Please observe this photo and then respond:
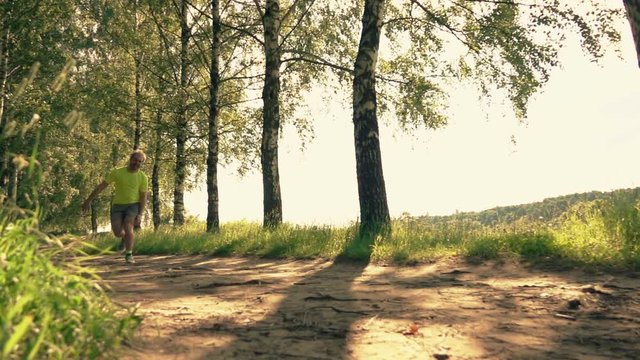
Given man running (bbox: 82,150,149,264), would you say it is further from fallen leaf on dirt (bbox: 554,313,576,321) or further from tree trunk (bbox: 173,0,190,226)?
tree trunk (bbox: 173,0,190,226)

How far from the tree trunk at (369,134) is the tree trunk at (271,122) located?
4246mm

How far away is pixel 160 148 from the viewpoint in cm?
2219

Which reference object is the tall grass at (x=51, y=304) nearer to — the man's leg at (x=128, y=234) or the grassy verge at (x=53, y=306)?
the grassy verge at (x=53, y=306)

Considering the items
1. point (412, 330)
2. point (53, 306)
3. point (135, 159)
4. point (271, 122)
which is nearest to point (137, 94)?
point (271, 122)

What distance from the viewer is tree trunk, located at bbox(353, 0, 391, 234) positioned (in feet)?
36.6

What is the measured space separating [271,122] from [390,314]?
1105 cm

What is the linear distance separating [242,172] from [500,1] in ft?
50.7

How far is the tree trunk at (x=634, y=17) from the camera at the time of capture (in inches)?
306

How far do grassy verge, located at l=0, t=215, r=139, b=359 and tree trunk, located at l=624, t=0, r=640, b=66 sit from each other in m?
8.12

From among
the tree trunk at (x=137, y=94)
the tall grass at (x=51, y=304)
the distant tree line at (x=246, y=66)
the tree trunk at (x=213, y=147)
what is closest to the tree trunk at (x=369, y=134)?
the distant tree line at (x=246, y=66)

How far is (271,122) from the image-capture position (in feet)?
50.3

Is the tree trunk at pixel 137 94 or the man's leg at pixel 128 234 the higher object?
the tree trunk at pixel 137 94

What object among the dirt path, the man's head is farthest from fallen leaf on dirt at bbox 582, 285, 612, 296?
the man's head

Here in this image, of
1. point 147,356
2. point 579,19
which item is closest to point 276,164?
point 579,19
